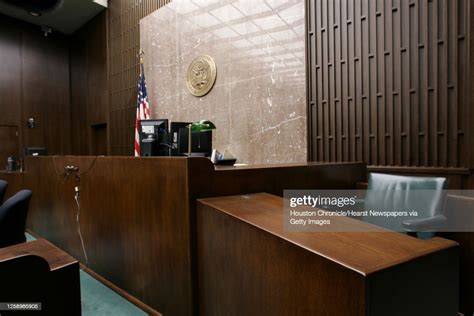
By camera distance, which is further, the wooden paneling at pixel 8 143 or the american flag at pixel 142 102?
the wooden paneling at pixel 8 143

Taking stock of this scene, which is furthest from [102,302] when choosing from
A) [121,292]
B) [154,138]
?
[154,138]

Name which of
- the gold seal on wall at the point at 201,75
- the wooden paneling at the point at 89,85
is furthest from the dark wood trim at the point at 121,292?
the wooden paneling at the point at 89,85

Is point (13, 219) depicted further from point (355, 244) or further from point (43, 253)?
point (355, 244)

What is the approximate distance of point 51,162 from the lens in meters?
3.12

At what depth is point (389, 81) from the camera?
2.82 m

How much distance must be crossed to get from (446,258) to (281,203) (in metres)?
0.70

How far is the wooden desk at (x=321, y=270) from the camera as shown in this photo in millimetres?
845

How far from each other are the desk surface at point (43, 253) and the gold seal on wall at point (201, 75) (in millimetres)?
3284

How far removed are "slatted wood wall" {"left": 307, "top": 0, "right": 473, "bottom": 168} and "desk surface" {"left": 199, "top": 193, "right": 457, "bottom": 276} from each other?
181 cm

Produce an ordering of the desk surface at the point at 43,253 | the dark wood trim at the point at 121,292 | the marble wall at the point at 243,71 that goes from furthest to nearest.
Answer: the marble wall at the point at 243,71 < the dark wood trim at the point at 121,292 < the desk surface at the point at 43,253

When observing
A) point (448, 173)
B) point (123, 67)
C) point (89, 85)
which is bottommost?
point (448, 173)

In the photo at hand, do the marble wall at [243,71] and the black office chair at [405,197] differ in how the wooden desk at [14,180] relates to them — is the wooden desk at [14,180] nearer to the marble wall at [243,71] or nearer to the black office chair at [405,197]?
the marble wall at [243,71]

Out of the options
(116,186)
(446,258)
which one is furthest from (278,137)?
(446,258)

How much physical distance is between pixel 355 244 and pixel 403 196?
134 cm
